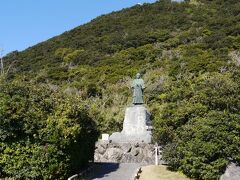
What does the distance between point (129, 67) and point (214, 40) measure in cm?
1160

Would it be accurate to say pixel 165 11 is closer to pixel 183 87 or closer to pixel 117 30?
pixel 117 30

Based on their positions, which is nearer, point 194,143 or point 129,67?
point 194,143

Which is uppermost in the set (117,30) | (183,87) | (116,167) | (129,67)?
(117,30)

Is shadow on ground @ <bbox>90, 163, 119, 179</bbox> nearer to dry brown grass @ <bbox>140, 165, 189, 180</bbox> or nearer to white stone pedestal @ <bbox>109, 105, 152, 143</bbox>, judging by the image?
dry brown grass @ <bbox>140, 165, 189, 180</bbox>

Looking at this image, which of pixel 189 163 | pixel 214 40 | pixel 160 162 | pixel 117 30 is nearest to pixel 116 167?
pixel 160 162

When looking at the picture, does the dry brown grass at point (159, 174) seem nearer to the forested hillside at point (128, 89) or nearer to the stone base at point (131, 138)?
the forested hillside at point (128, 89)

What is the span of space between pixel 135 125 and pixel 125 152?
4197 mm

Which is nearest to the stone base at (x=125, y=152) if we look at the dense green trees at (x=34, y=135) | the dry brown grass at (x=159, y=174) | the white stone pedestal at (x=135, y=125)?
the white stone pedestal at (x=135, y=125)

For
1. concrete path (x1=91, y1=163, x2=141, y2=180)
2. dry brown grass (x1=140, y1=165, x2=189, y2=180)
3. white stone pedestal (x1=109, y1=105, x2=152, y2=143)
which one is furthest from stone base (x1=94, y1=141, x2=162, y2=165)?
dry brown grass (x1=140, y1=165, x2=189, y2=180)

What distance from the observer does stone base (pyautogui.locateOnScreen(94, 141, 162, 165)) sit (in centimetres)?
2647

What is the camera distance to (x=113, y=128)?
3819 centimetres

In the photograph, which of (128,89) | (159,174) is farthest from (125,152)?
(128,89)

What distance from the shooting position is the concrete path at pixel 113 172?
19781 millimetres

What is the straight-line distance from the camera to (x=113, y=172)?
21266mm
